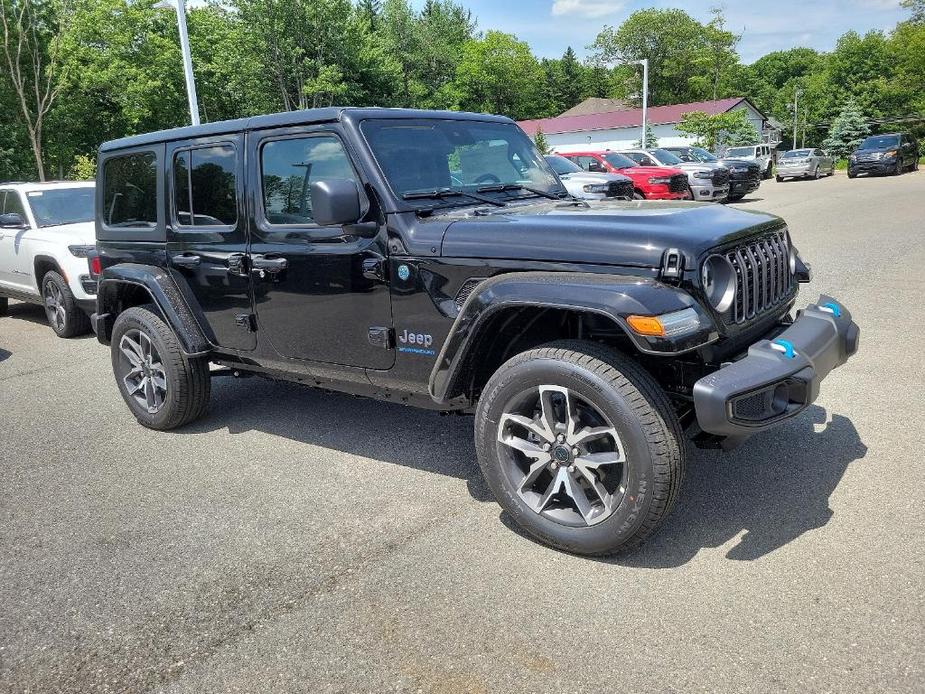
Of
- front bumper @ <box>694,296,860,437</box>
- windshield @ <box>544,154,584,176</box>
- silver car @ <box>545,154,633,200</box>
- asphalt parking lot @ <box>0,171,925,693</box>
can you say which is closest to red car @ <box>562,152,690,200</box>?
windshield @ <box>544,154,584,176</box>

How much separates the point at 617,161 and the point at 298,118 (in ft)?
55.8

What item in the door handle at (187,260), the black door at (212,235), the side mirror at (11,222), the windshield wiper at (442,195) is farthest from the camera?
the side mirror at (11,222)

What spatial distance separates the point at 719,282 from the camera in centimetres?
312

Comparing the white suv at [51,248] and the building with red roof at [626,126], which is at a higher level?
the building with red roof at [626,126]

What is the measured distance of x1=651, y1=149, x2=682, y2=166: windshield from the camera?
21.5 meters

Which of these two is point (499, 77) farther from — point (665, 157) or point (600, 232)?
point (600, 232)

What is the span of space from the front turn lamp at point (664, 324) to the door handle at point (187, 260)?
288 centimetres

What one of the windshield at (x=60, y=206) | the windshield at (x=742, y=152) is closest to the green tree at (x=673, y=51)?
the windshield at (x=742, y=152)

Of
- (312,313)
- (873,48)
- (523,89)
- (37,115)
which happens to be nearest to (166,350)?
(312,313)

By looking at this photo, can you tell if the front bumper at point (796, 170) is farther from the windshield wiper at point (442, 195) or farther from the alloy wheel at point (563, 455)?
the alloy wheel at point (563, 455)

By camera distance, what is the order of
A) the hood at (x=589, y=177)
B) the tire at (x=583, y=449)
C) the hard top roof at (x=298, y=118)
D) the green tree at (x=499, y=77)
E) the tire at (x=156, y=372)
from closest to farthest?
the tire at (x=583, y=449) → the hard top roof at (x=298, y=118) → the tire at (x=156, y=372) → the hood at (x=589, y=177) → the green tree at (x=499, y=77)

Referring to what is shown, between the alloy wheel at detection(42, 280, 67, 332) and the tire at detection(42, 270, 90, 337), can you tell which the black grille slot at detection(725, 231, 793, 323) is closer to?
the tire at detection(42, 270, 90, 337)

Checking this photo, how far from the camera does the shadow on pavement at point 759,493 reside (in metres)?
3.23

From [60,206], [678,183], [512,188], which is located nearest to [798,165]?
[678,183]
